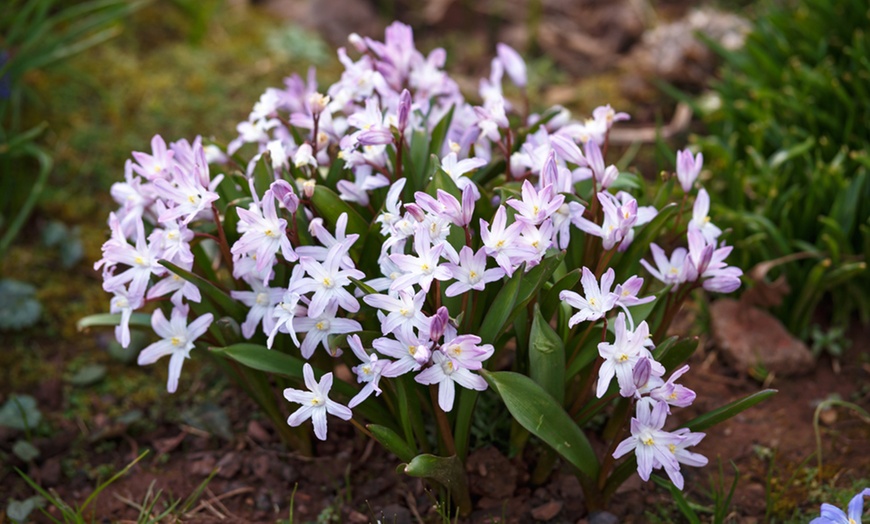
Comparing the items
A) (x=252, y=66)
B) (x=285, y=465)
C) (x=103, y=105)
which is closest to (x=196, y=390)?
(x=285, y=465)

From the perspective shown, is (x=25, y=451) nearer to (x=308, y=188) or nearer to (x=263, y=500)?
(x=263, y=500)

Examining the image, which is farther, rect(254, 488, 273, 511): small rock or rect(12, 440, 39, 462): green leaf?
rect(12, 440, 39, 462): green leaf

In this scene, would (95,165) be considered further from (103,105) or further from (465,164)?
(465,164)

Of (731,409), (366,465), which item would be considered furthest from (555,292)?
(366,465)

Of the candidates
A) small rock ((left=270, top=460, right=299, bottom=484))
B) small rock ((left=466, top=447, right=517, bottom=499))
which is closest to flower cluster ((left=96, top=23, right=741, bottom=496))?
small rock ((left=466, top=447, right=517, bottom=499))

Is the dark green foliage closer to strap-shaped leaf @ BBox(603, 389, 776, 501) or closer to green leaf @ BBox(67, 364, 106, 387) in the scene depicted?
strap-shaped leaf @ BBox(603, 389, 776, 501)

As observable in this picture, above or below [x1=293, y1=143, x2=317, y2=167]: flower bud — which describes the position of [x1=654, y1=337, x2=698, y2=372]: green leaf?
below
